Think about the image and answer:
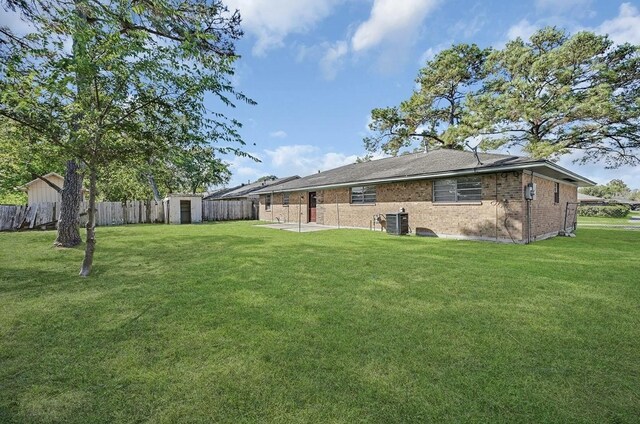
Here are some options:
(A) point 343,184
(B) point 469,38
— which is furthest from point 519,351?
(B) point 469,38

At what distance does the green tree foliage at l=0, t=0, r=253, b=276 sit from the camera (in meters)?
4.32

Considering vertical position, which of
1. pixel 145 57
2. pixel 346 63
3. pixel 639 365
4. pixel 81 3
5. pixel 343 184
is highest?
pixel 346 63

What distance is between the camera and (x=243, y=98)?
19.8 ft

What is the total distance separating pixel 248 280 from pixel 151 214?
60.7 ft

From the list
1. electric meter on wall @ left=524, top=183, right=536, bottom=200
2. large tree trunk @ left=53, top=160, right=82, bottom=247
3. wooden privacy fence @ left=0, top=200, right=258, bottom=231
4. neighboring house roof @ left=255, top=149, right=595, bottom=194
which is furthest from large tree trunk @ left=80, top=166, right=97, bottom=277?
wooden privacy fence @ left=0, top=200, right=258, bottom=231

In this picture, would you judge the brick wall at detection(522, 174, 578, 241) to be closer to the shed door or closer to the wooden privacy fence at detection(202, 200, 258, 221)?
the shed door

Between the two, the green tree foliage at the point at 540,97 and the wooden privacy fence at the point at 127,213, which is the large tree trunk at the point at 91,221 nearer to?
the wooden privacy fence at the point at 127,213

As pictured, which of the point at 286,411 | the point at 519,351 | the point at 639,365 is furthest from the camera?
the point at 519,351

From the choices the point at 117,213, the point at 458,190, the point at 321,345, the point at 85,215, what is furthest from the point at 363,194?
the point at 85,215

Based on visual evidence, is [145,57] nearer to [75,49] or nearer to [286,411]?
[75,49]

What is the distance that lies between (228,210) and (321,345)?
23250 mm

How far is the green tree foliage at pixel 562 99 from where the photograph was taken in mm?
16828

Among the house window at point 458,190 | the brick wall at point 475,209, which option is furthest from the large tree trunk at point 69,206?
the house window at point 458,190

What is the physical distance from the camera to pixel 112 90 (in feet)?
16.9
